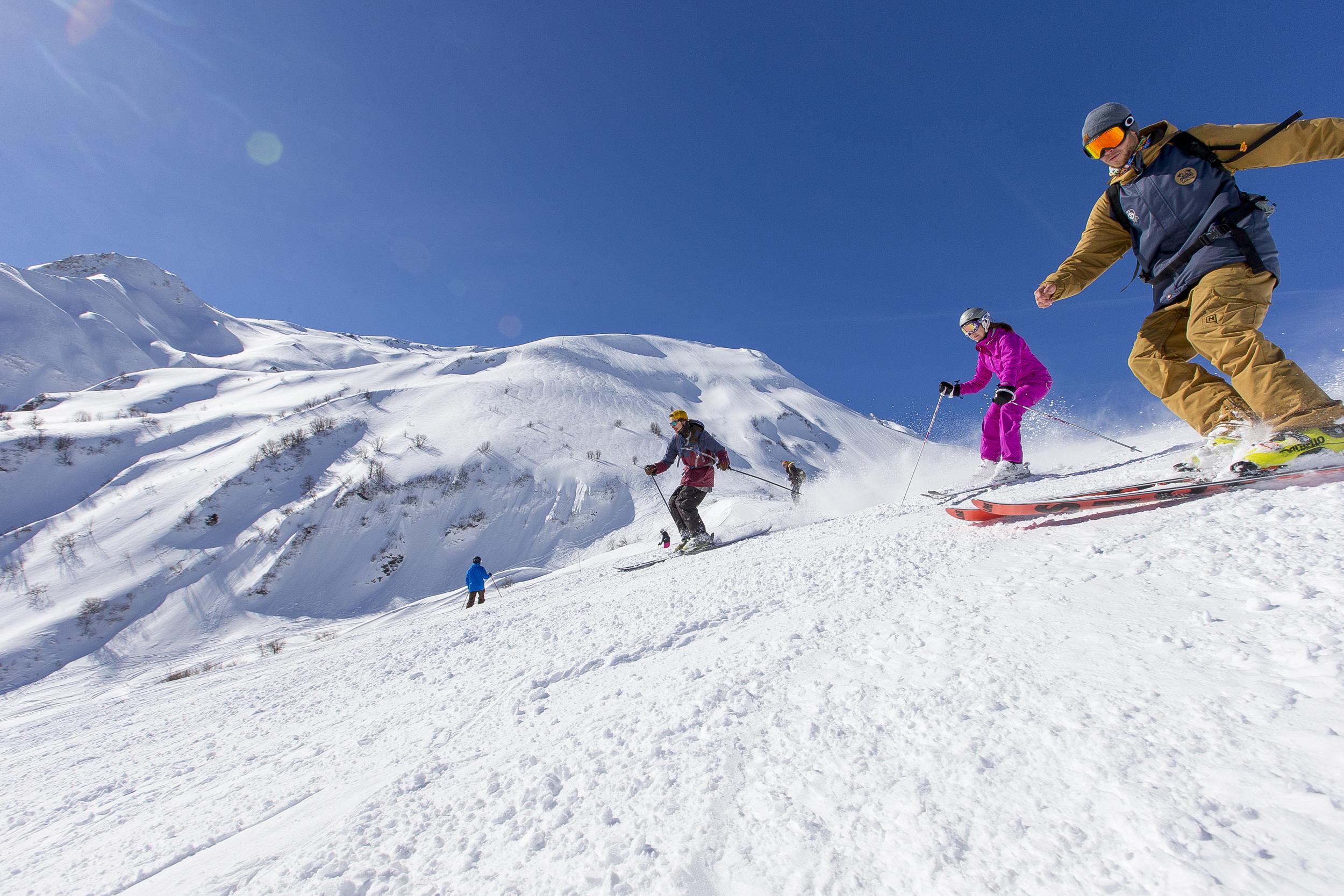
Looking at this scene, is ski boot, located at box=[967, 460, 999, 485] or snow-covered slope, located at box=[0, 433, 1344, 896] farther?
ski boot, located at box=[967, 460, 999, 485]

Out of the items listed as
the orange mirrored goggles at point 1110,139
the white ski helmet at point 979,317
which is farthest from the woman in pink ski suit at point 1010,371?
the orange mirrored goggles at point 1110,139

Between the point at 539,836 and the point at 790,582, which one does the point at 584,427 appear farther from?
the point at 539,836

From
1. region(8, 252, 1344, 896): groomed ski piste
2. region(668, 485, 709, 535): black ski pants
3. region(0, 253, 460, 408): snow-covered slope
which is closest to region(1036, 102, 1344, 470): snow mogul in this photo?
region(8, 252, 1344, 896): groomed ski piste

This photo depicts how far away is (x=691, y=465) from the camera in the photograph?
7.32 metres

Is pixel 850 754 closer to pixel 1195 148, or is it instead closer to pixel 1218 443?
pixel 1218 443

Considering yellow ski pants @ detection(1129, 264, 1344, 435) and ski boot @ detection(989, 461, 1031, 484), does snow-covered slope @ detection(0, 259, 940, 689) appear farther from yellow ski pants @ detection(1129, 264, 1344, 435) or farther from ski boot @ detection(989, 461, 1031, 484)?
yellow ski pants @ detection(1129, 264, 1344, 435)

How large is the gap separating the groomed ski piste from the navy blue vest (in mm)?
1463

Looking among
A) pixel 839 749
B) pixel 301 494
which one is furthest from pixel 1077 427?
pixel 301 494

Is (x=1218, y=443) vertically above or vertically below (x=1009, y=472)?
below

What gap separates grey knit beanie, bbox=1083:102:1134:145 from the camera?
312 cm

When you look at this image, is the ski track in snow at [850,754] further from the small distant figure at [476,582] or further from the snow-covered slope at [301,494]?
the small distant figure at [476,582]

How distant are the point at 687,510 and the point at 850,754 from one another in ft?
19.1

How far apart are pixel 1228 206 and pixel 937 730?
141 inches

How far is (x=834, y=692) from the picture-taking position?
1540mm
